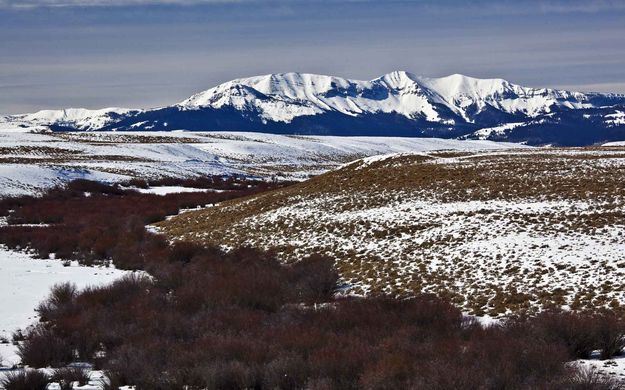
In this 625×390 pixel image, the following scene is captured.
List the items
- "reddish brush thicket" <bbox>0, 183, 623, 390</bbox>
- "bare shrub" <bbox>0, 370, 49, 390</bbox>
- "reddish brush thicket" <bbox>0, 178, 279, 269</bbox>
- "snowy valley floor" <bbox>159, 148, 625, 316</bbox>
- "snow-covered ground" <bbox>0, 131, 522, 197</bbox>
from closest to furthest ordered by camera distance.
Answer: "reddish brush thicket" <bbox>0, 183, 623, 390</bbox>
"bare shrub" <bbox>0, 370, 49, 390</bbox>
"snowy valley floor" <bbox>159, 148, 625, 316</bbox>
"reddish brush thicket" <bbox>0, 178, 279, 269</bbox>
"snow-covered ground" <bbox>0, 131, 522, 197</bbox>

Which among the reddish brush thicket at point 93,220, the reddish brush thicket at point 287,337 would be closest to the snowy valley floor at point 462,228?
the reddish brush thicket at point 287,337

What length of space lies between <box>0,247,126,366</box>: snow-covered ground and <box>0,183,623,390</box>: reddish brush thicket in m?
0.85

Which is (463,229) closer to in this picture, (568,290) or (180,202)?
(568,290)

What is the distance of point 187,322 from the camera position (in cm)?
1923

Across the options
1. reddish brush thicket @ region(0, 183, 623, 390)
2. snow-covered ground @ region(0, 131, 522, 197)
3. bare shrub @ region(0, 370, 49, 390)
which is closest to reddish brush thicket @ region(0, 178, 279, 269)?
snow-covered ground @ region(0, 131, 522, 197)

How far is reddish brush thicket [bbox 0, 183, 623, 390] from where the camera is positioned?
1396 centimetres

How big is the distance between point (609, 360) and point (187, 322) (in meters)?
11.0

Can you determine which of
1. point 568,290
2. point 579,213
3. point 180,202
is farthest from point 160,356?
point 180,202

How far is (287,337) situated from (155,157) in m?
97.2

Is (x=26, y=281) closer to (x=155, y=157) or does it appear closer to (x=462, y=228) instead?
(x=462, y=228)

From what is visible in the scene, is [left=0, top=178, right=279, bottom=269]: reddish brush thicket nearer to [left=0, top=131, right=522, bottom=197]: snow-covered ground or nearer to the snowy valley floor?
the snowy valley floor

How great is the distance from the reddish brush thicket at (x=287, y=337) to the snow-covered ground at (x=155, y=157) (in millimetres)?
44037

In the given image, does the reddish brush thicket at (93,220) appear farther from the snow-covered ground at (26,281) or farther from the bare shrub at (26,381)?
the bare shrub at (26,381)

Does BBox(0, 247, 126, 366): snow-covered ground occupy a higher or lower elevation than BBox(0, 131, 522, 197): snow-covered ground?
lower
